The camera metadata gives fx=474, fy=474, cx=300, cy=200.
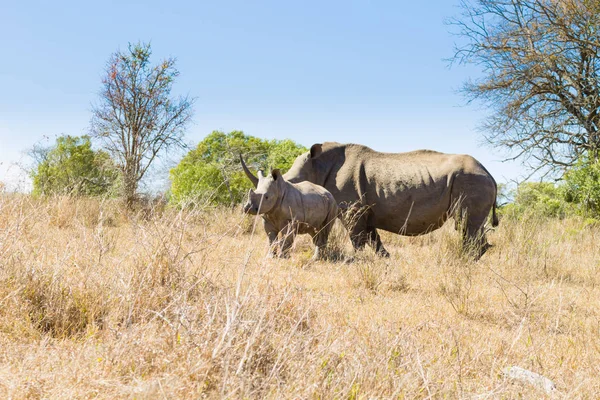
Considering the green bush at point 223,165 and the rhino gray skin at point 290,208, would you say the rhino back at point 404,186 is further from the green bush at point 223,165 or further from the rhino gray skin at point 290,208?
the green bush at point 223,165

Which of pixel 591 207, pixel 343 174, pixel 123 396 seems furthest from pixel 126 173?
pixel 123 396

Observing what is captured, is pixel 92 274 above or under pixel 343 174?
under

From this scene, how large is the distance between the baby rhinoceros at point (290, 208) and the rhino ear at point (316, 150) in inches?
25.8

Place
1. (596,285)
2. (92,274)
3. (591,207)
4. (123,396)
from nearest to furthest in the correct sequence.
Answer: (123,396) < (92,274) < (596,285) < (591,207)

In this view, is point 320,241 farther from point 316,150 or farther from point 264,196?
point 316,150

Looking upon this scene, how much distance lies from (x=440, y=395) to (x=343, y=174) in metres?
4.72

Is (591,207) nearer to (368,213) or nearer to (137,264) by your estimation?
(368,213)

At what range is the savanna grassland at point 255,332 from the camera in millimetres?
1792

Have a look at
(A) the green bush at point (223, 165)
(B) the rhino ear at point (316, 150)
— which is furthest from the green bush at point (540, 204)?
(A) the green bush at point (223, 165)

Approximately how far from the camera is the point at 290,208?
213 inches

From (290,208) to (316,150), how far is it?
1.41m

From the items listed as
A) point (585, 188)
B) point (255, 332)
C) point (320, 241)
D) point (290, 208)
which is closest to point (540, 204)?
point (585, 188)

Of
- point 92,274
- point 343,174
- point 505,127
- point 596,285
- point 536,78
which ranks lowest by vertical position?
point 596,285

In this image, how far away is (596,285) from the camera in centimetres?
486
